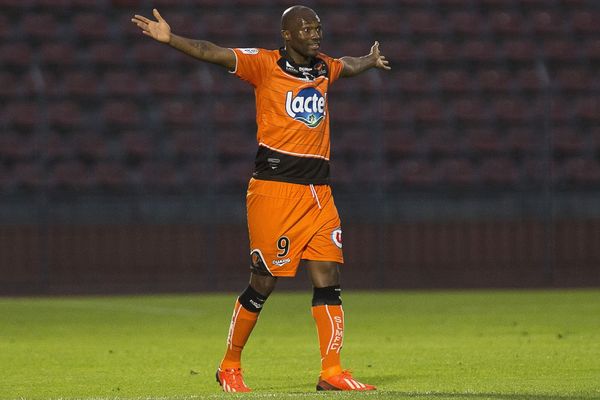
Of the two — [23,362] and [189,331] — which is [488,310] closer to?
[189,331]

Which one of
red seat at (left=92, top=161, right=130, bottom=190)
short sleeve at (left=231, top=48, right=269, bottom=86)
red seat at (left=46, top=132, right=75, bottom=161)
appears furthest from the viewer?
red seat at (left=46, top=132, right=75, bottom=161)

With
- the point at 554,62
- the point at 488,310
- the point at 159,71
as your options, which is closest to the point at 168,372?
the point at 488,310

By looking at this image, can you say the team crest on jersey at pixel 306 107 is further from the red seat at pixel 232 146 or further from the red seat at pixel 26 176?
the red seat at pixel 232 146

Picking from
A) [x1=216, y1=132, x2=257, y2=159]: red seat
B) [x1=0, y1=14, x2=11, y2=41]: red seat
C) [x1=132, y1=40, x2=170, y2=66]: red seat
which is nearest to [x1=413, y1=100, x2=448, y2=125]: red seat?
[x1=216, y1=132, x2=257, y2=159]: red seat

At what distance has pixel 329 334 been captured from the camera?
22.6 ft

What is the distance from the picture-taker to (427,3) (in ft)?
65.6

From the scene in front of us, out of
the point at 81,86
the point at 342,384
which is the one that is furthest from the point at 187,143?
the point at 342,384

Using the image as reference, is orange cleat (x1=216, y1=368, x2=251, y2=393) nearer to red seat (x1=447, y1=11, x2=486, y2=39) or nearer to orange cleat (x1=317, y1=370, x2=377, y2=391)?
orange cleat (x1=317, y1=370, x2=377, y2=391)

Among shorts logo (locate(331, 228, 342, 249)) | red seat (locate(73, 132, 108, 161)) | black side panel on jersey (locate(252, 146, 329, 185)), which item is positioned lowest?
red seat (locate(73, 132, 108, 161))

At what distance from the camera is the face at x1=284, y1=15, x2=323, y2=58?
696 centimetres

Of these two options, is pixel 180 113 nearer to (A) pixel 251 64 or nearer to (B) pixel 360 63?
(B) pixel 360 63

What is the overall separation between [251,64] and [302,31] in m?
0.32

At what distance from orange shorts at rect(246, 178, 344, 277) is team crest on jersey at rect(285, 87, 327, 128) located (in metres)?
0.35

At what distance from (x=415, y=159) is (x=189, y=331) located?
796 cm
